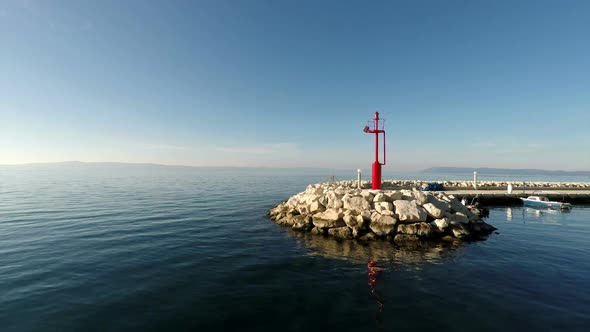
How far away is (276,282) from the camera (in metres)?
9.38

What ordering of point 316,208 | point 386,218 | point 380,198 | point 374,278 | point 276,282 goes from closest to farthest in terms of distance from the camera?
point 276,282 → point 374,278 → point 386,218 → point 380,198 → point 316,208

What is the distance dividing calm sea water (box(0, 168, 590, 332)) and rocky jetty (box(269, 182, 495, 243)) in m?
1.20

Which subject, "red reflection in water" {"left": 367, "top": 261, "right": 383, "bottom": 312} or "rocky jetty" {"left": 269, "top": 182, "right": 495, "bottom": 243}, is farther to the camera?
"rocky jetty" {"left": 269, "top": 182, "right": 495, "bottom": 243}

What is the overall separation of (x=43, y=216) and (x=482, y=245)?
109 feet

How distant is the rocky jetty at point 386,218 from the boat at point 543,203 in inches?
641

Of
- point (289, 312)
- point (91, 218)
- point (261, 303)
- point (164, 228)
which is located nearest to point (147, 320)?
point (261, 303)

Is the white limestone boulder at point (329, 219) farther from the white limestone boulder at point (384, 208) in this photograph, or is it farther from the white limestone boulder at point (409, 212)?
the white limestone boulder at point (409, 212)

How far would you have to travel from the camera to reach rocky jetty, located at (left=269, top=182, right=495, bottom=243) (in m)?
15.0

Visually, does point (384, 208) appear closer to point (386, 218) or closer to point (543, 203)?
point (386, 218)

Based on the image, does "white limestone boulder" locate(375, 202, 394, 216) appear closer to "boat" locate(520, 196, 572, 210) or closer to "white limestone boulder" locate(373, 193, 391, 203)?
"white limestone boulder" locate(373, 193, 391, 203)

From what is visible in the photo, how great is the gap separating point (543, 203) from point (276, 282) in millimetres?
32359

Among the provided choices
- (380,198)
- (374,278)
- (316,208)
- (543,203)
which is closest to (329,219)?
(316,208)

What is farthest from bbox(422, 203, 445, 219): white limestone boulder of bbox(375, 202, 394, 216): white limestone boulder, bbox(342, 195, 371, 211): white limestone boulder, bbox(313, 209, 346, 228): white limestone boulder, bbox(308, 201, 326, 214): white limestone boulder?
bbox(308, 201, 326, 214): white limestone boulder

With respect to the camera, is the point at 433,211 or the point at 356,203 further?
the point at 356,203
